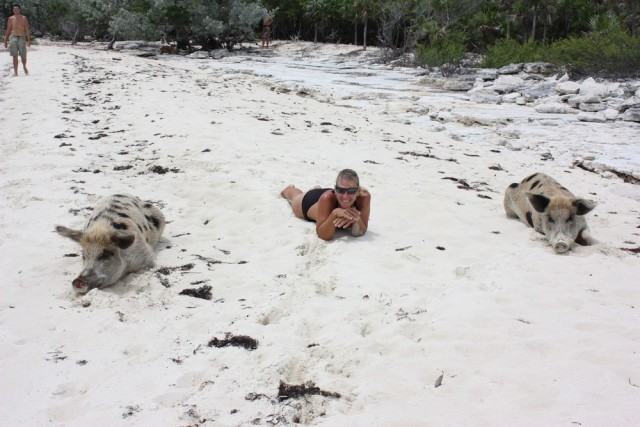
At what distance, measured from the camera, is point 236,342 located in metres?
3.89

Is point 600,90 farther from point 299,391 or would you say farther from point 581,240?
point 299,391

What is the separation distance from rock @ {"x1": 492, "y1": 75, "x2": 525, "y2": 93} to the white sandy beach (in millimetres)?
7460

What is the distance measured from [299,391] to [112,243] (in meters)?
2.49

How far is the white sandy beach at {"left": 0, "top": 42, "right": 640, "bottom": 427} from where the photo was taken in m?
3.21

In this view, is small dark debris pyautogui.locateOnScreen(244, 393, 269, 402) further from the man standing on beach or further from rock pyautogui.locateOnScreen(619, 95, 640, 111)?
the man standing on beach

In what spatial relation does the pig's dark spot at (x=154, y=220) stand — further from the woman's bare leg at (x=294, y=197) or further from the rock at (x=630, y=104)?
the rock at (x=630, y=104)

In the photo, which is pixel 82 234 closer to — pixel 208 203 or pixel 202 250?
pixel 202 250

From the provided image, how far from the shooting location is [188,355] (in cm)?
374

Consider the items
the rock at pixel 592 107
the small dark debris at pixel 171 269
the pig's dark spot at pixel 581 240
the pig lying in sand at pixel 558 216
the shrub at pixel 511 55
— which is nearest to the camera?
the small dark debris at pixel 171 269

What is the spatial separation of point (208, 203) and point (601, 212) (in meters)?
5.45

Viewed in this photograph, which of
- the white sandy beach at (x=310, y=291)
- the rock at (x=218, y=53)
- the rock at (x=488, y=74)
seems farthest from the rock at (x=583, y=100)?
the rock at (x=218, y=53)

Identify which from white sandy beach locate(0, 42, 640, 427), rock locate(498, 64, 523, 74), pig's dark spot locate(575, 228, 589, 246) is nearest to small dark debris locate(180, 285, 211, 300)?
white sandy beach locate(0, 42, 640, 427)

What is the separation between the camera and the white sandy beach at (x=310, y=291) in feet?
10.5

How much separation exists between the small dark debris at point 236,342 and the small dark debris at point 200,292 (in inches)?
30.8
